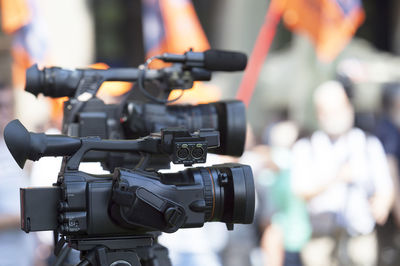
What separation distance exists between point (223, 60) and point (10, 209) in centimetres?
A: 182

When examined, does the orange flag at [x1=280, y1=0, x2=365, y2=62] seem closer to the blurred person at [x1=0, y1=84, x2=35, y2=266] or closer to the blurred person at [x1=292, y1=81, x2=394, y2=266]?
the blurred person at [x1=292, y1=81, x2=394, y2=266]

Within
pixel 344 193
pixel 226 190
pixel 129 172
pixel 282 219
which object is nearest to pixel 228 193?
pixel 226 190

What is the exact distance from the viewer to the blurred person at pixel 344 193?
13.7 feet

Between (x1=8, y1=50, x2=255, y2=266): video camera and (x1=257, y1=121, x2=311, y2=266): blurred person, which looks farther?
(x1=257, y1=121, x2=311, y2=266): blurred person

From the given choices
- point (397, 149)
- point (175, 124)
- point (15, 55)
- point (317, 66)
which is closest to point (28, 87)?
point (175, 124)

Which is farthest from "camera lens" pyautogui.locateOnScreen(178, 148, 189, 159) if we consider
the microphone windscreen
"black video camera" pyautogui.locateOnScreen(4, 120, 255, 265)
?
the microphone windscreen

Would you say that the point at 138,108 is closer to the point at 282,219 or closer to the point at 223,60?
the point at 223,60

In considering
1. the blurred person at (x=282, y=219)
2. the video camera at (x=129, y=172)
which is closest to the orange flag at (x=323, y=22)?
the blurred person at (x=282, y=219)

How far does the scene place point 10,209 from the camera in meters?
3.45

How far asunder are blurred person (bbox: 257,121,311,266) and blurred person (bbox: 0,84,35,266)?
1576mm

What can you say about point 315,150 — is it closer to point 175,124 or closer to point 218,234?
point 218,234

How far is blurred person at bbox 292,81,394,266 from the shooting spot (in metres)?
4.17

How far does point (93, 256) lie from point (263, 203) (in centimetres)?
273

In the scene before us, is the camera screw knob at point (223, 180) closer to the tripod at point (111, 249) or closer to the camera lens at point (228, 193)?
the camera lens at point (228, 193)
